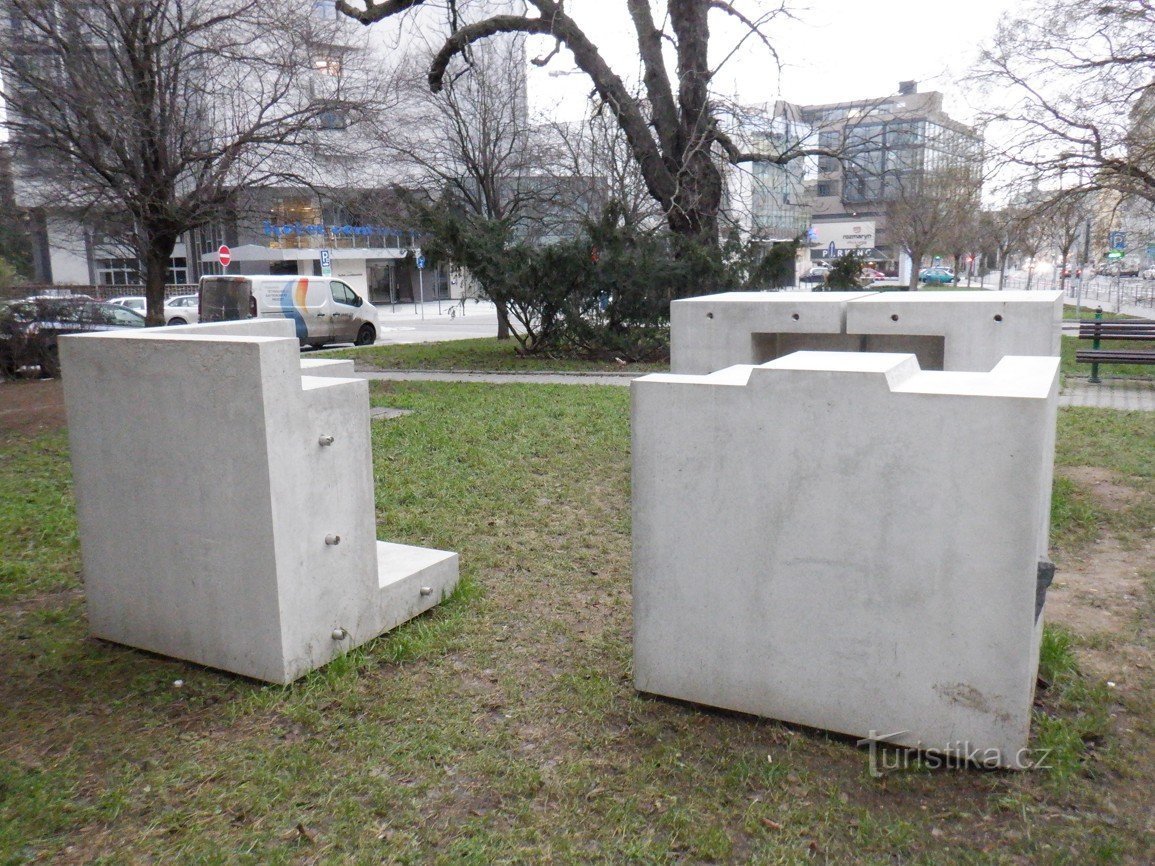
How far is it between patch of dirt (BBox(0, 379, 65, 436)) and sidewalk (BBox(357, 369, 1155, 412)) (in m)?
4.06

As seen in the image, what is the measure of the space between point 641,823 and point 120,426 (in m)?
2.85

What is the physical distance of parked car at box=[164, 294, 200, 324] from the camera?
97.6 feet

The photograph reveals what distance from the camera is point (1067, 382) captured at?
14.6 metres

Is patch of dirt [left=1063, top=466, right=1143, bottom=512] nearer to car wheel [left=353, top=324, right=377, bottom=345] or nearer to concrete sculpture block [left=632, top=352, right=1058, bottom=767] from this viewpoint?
concrete sculpture block [left=632, top=352, right=1058, bottom=767]

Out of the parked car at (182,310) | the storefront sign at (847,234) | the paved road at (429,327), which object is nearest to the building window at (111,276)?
the paved road at (429,327)

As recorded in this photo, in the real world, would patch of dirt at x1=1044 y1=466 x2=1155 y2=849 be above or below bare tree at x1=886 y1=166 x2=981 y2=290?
below

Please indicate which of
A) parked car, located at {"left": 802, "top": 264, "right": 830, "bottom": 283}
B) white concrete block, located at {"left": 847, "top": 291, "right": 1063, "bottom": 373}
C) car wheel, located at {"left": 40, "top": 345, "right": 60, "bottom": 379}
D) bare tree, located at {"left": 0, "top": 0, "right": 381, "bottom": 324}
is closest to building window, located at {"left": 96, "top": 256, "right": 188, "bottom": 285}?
parked car, located at {"left": 802, "top": 264, "right": 830, "bottom": 283}

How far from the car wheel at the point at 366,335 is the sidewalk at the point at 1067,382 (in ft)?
26.4

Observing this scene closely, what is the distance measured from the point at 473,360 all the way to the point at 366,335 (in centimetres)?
767

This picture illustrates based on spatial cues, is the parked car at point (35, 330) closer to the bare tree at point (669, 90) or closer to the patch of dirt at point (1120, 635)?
the bare tree at point (669, 90)

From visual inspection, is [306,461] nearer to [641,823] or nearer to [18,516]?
[641,823]

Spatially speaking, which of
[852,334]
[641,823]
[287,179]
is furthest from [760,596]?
[287,179]

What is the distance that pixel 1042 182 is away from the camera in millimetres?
19078

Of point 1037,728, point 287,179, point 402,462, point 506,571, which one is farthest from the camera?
point 287,179
